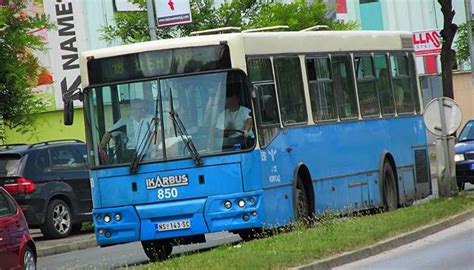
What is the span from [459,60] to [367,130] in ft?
142

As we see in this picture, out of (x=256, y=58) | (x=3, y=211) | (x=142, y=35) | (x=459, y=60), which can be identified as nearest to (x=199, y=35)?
(x=256, y=58)

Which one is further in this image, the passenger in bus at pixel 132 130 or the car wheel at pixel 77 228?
the car wheel at pixel 77 228

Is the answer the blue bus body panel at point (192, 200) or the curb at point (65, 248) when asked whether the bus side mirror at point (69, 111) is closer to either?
the blue bus body panel at point (192, 200)

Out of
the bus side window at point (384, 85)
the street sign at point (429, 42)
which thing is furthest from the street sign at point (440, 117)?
the street sign at point (429, 42)

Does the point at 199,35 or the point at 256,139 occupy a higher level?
the point at 199,35

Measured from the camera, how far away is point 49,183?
26406mm

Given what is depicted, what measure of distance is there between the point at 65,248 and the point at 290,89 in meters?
6.57

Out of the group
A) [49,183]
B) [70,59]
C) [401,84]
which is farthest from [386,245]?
[70,59]

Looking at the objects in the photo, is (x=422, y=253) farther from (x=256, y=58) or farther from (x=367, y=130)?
(x=367, y=130)

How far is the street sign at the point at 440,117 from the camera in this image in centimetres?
2380

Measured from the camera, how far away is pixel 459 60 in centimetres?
6462

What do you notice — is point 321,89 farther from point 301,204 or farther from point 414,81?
point 414,81

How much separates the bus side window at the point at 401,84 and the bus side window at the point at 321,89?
2.99 metres

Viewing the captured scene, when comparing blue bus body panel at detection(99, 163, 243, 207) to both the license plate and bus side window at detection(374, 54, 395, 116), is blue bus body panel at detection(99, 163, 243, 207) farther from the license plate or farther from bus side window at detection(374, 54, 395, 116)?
bus side window at detection(374, 54, 395, 116)
